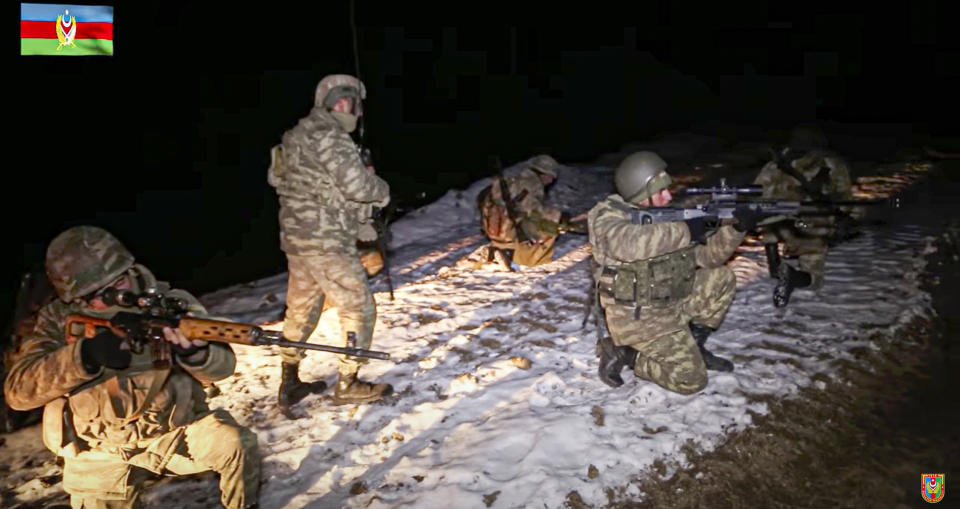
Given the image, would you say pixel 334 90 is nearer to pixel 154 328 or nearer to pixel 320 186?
pixel 320 186

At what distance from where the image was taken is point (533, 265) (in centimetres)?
838

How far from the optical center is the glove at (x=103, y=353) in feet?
8.63

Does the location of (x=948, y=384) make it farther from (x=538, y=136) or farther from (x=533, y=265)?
(x=538, y=136)

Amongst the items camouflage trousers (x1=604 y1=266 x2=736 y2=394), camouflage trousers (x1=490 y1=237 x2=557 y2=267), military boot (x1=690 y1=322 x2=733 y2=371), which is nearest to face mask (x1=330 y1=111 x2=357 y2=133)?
camouflage trousers (x1=604 y1=266 x2=736 y2=394)

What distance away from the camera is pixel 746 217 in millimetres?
4316

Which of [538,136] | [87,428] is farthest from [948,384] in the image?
[538,136]

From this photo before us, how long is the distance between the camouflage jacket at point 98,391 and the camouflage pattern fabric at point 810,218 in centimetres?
593

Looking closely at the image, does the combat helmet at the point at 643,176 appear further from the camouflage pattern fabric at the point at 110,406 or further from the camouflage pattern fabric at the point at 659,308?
the camouflage pattern fabric at the point at 110,406

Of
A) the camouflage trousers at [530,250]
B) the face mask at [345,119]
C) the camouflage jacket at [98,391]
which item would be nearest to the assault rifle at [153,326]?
the camouflage jacket at [98,391]

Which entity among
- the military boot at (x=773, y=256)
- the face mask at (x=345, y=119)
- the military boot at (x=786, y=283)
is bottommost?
the military boot at (x=786, y=283)

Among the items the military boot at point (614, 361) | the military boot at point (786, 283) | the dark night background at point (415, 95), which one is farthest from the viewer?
the dark night background at point (415, 95)

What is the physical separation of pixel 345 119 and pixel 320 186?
0.58 meters

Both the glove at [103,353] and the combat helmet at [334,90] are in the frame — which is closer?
the glove at [103,353]

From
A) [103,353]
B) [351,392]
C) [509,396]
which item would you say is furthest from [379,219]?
[103,353]
